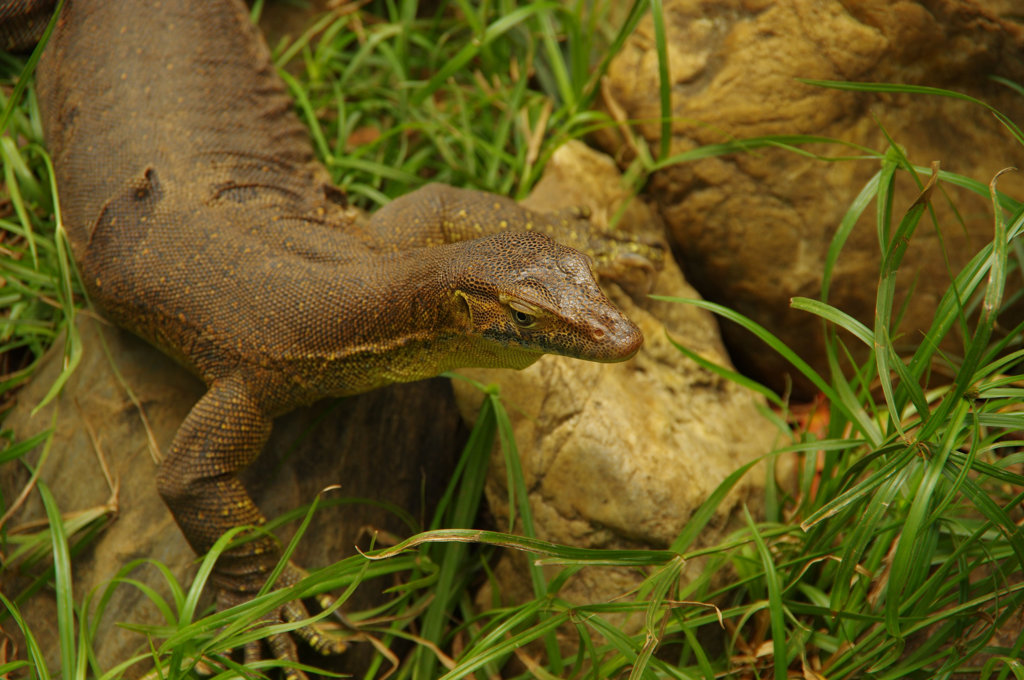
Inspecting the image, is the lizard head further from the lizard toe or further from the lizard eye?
the lizard toe

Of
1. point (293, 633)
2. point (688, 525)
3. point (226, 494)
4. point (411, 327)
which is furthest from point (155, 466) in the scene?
point (688, 525)

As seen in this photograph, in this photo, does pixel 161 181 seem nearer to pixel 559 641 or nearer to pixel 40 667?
pixel 40 667

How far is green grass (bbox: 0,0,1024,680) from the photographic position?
8.61 feet

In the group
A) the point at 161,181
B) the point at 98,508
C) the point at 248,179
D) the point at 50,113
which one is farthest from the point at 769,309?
the point at 50,113

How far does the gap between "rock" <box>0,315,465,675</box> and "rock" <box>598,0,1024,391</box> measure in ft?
6.01

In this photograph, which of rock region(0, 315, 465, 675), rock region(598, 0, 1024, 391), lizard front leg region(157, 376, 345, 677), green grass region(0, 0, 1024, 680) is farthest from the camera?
rock region(598, 0, 1024, 391)

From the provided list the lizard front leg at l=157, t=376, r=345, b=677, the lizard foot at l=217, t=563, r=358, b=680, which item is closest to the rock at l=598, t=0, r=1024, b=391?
the lizard front leg at l=157, t=376, r=345, b=677

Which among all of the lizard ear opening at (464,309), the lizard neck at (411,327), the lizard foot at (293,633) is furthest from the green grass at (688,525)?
the lizard ear opening at (464,309)

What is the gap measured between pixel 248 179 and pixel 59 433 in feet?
4.72

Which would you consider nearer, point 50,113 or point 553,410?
point 553,410

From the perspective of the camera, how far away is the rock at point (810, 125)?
3.67m

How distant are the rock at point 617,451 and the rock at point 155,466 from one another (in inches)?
16.1

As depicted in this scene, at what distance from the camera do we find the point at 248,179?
3.63 m

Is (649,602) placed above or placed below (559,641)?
above
